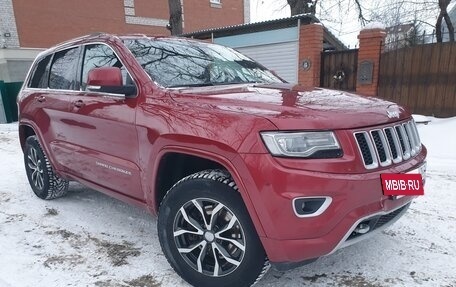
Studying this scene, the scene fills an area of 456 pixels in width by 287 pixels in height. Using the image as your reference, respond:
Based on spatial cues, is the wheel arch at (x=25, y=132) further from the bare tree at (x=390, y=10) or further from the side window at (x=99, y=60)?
the bare tree at (x=390, y=10)

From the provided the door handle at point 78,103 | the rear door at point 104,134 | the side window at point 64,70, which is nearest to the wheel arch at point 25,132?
the side window at point 64,70

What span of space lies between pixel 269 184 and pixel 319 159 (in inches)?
12.6

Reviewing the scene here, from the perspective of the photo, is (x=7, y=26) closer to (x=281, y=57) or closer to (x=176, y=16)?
(x=176, y=16)

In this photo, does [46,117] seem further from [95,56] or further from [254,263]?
[254,263]

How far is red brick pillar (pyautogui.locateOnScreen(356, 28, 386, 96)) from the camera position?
8.84m

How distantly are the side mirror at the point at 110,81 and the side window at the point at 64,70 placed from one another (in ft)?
3.03

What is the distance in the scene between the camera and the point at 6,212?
417 cm

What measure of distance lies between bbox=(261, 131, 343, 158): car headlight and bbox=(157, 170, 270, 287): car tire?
0.40m

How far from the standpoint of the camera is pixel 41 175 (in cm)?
447

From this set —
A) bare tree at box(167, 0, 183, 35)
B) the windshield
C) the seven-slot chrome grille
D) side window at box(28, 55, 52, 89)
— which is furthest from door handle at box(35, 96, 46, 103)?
bare tree at box(167, 0, 183, 35)

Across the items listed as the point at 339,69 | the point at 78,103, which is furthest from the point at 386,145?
the point at 339,69

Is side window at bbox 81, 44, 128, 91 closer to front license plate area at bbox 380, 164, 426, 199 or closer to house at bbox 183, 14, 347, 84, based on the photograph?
front license plate area at bbox 380, 164, 426, 199

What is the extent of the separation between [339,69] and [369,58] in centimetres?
86

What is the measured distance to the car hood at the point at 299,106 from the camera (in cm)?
214
